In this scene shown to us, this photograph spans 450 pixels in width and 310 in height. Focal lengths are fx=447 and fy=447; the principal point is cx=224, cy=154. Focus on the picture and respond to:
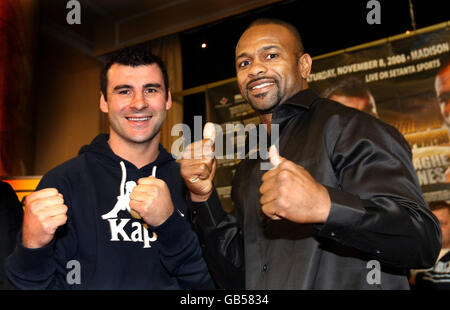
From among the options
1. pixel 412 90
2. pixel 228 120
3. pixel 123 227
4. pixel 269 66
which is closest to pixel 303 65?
pixel 269 66

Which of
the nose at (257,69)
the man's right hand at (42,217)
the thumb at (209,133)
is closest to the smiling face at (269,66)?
the nose at (257,69)

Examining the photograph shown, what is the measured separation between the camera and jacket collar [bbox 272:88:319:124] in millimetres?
1417

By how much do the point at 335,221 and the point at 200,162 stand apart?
1.41 feet

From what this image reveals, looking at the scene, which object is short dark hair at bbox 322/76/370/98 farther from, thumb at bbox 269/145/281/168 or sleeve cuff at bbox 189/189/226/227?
thumb at bbox 269/145/281/168

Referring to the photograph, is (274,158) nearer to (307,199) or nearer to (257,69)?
(307,199)

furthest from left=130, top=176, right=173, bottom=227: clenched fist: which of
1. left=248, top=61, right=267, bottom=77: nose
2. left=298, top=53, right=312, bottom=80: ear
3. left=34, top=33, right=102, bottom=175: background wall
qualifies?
left=34, top=33, right=102, bottom=175: background wall

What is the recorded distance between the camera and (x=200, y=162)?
125 centimetres

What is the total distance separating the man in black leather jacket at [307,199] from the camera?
38.8 inches

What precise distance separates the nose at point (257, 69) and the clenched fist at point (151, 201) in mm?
483

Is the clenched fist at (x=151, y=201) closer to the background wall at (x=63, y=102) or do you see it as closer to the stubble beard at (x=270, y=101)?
the stubble beard at (x=270, y=101)

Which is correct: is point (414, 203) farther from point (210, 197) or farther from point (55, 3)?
point (55, 3)
